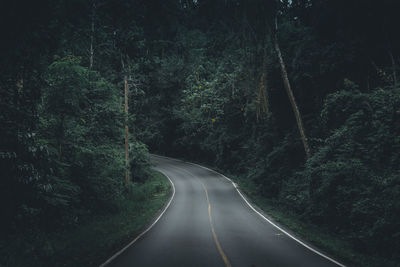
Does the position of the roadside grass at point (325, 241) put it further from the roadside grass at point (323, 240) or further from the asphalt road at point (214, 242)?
the asphalt road at point (214, 242)

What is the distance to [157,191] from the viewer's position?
91.5 feet

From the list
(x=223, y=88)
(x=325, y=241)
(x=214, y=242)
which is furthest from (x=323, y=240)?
(x=223, y=88)

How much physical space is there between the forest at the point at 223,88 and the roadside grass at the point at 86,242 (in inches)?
6.0

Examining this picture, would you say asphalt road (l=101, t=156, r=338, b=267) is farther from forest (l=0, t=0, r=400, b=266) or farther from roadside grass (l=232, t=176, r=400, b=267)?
forest (l=0, t=0, r=400, b=266)

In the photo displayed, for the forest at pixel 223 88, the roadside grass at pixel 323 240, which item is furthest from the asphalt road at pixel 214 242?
the forest at pixel 223 88

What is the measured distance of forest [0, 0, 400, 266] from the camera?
4621mm

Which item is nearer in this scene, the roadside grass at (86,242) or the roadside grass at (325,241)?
the roadside grass at (86,242)

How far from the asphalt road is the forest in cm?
269

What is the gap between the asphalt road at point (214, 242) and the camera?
313 inches

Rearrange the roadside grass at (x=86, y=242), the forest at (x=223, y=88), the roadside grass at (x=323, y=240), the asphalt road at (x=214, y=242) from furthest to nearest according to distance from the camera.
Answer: the roadside grass at (x=323, y=240) < the asphalt road at (x=214, y=242) < the roadside grass at (x=86, y=242) < the forest at (x=223, y=88)

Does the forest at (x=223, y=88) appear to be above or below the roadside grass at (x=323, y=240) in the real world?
above

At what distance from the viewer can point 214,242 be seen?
10.3 m

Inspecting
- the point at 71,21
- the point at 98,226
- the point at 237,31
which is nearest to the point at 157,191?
the point at 98,226

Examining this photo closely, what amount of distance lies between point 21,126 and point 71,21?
287cm
